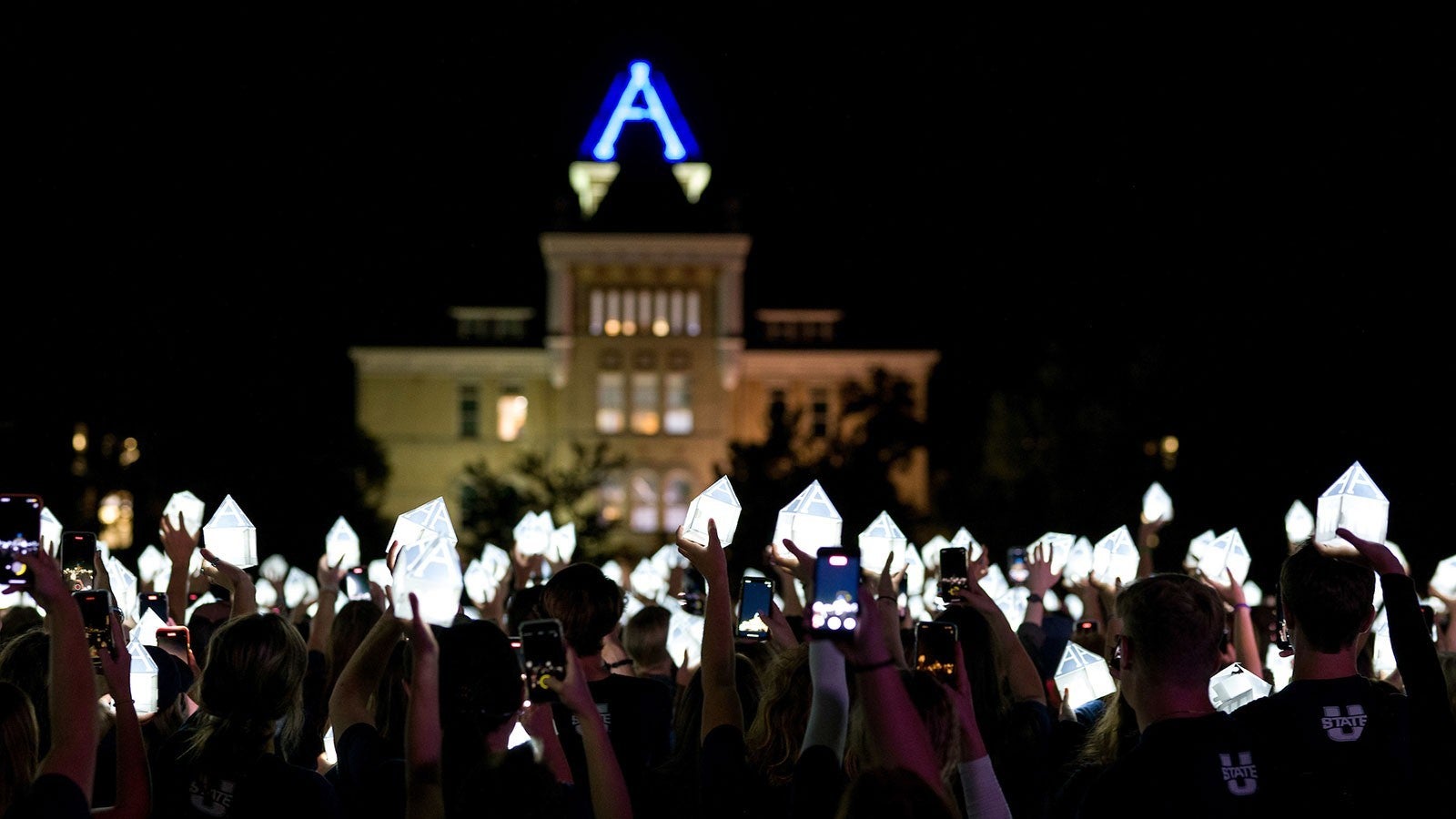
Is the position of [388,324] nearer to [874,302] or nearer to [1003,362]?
[874,302]

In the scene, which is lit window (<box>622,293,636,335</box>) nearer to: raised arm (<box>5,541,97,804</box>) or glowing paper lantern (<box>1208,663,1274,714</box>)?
glowing paper lantern (<box>1208,663,1274,714</box>)

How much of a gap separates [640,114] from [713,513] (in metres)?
48.3

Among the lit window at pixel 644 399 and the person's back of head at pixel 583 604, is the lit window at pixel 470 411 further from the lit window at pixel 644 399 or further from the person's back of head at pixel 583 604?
the person's back of head at pixel 583 604

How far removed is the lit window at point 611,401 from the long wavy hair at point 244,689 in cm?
4593

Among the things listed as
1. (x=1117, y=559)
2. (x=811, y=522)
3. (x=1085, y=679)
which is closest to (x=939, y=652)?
(x=811, y=522)

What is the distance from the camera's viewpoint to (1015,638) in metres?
4.95

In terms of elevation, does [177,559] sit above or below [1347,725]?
above

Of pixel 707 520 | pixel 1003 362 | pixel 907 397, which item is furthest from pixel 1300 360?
→ pixel 707 520

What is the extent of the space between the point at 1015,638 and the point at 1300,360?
29.6 metres

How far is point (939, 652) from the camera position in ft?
13.1

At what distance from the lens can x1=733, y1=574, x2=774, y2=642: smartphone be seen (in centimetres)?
524

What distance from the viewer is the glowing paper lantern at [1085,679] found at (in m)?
5.60

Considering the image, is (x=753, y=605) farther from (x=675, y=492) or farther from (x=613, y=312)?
(x=613, y=312)

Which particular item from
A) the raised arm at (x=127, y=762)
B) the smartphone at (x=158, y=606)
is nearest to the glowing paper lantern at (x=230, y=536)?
the smartphone at (x=158, y=606)
